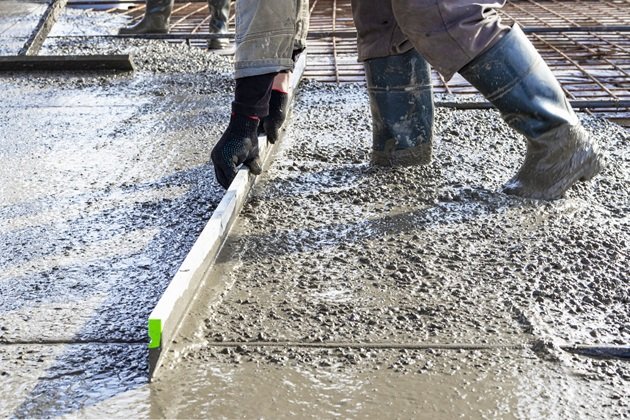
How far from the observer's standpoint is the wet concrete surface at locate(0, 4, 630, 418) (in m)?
1.49

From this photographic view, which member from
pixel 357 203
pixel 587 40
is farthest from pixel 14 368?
pixel 587 40

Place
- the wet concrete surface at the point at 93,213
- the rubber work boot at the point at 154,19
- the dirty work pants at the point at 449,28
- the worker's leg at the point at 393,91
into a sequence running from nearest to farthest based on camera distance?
the wet concrete surface at the point at 93,213 → the dirty work pants at the point at 449,28 → the worker's leg at the point at 393,91 → the rubber work boot at the point at 154,19

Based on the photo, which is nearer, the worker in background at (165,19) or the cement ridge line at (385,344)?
the cement ridge line at (385,344)

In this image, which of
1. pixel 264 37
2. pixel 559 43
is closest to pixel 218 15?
pixel 559 43

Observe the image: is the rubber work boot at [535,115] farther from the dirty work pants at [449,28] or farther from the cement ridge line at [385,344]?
the cement ridge line at [385,344]

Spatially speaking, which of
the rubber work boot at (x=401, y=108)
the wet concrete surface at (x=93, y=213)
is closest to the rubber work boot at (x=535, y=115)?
the rubber work boot at (x=401, y=108)

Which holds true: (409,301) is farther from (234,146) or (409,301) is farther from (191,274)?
(234,146)

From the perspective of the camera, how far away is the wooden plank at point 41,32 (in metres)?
4.65

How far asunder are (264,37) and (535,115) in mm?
748

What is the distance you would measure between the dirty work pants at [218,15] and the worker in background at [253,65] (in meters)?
2.96

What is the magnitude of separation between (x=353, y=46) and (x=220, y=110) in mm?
1903

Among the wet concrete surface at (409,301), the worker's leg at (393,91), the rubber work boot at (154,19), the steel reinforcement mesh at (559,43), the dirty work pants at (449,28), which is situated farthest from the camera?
the rubber work boot at (154,19)

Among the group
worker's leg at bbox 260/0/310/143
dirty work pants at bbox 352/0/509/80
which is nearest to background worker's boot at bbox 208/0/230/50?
worker's leg at bbox 260/0/310/143

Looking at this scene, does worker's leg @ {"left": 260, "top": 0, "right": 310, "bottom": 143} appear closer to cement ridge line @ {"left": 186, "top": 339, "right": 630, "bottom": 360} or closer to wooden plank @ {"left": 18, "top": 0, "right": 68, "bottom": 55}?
cement ridge line @ {"left": 186, "top": 339, "right": 630, "bottom": 360}
